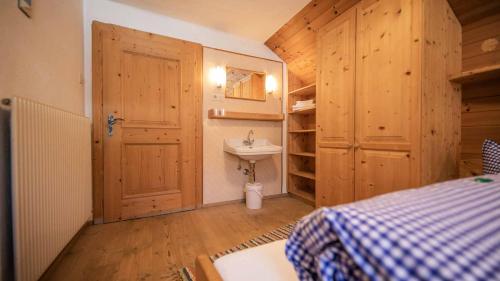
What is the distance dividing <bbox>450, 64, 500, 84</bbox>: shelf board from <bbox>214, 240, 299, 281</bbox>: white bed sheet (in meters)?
1.77

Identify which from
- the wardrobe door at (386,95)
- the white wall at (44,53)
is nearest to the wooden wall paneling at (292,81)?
the wardrobe door at (386,95)

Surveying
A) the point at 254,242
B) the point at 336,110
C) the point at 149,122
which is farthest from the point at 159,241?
the point at 336,110

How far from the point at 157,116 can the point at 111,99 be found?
1.59 feet

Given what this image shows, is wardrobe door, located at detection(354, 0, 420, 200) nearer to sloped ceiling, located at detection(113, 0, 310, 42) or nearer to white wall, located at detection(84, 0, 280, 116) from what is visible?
sloped ceiling, located at detection(113, 0, 310, 42)

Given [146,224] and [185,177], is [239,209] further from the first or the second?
[146,224]

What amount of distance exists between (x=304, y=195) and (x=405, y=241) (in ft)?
8.83

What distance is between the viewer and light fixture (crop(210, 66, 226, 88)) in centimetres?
259

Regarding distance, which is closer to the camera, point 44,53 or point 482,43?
point 44,53

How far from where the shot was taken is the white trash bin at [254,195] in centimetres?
251

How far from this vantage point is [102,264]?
1409 millimetres

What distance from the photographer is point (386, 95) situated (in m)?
1.55

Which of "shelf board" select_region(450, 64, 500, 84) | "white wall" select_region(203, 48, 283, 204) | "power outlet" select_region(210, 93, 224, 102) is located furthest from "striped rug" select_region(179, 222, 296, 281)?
"shelf board" select_region(450, 64, 500, 84)

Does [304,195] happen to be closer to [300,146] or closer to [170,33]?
[300,146]

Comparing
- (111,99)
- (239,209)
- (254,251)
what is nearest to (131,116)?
(111,99)
